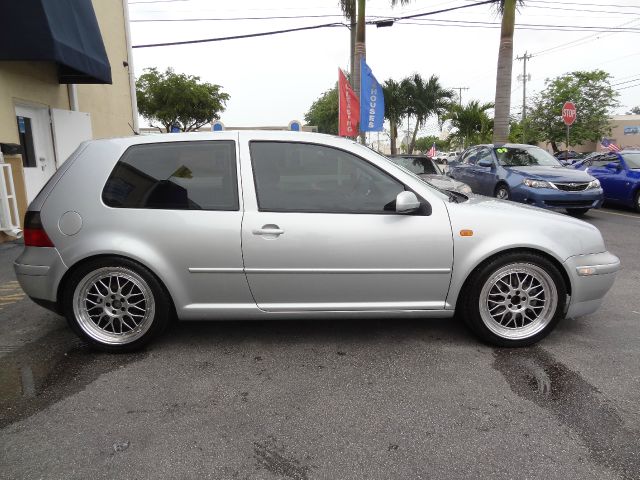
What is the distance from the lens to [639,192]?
10.5m

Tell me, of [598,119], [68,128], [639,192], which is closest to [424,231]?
[68,128]

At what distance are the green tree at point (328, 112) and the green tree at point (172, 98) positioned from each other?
56.1 ft

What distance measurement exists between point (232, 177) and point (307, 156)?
0.57m

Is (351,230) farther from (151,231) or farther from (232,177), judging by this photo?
(151,231)

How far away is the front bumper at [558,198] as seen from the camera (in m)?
8.82

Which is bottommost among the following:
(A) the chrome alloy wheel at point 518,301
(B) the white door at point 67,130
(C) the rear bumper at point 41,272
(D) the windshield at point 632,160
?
(A) the chrome alloy wheel at point 518,301

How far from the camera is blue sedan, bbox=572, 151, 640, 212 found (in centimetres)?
1058

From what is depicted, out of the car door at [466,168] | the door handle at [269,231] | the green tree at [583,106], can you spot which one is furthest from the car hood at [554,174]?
the green tree at [583,106]

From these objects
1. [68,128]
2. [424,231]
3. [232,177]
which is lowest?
[424,231]

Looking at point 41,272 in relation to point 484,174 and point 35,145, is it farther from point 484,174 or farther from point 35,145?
point 484,174

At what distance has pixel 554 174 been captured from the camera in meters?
9.14

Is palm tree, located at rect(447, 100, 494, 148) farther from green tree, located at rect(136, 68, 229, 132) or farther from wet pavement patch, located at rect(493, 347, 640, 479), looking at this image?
wet pavement patch, located at rect(493, 347, 640, 479)

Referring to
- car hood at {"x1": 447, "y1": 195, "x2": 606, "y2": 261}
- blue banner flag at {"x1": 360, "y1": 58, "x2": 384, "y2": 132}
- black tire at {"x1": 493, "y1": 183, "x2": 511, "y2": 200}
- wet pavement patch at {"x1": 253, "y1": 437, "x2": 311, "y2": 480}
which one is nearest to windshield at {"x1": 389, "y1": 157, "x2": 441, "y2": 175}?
black tire at {"x1": 493, "y1": 183, "x2": 511, "y2": 200}

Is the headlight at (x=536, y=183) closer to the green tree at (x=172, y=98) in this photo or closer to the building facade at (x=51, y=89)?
the building facade at (x=51, y=89)
